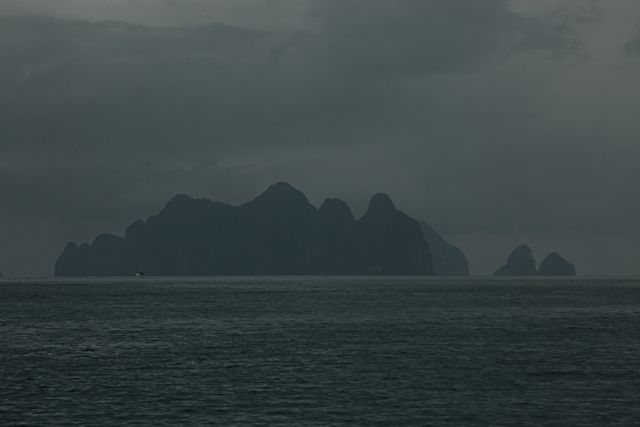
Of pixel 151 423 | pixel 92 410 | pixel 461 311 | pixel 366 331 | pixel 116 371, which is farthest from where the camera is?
pixel 461 311

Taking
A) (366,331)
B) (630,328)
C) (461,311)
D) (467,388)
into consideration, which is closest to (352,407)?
(467,388)

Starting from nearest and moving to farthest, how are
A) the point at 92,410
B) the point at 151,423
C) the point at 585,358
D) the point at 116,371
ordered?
the point at 151,423, the point at 92,410, the point at 116,371, the point at 585,358

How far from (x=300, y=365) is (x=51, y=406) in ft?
82.1

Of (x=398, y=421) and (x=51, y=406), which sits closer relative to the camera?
(x=398, y=421)

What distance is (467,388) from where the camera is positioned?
6034 centimetres

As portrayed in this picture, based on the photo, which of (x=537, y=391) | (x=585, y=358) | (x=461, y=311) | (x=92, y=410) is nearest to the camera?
(x=92, y=410)

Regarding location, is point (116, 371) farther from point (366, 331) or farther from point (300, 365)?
point (366, 331)

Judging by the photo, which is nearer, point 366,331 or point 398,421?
point 398,421

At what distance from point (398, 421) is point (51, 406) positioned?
2291 centimetres

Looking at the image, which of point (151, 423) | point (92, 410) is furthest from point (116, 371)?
point (151, 423)

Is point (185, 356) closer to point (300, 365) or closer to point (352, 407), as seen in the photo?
point (300, 365)

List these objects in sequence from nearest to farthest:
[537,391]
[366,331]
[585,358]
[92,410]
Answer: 1. [92,410]
2. [537,391]
3. [585,358]
4. [366,331]

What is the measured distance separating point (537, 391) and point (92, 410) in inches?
1224

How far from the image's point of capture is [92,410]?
52.6m
